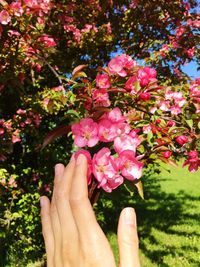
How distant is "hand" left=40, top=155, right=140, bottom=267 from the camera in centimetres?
65

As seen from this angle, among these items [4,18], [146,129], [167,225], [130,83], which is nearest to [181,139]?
[146,129]

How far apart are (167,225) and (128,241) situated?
21.9 feet

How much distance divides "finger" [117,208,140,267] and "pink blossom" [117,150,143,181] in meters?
0.55

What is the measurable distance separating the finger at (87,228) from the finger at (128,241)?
0.06ft

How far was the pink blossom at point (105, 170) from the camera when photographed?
1110mm

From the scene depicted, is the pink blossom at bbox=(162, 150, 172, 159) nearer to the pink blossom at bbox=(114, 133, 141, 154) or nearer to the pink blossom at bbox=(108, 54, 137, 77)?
the pink blossom at bbox=(108, 54, 137, 77)

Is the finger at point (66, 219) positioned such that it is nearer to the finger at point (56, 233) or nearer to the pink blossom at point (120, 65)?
the finger at point (56, 233)

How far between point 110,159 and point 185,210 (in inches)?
291

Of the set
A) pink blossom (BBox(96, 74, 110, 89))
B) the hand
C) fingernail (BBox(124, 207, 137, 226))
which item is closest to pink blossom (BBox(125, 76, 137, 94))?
pink blossom (BBox(96, 74, 110, 89))

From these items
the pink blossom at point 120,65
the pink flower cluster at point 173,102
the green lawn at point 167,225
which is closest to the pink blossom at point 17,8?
the pink blossom at point 120,65

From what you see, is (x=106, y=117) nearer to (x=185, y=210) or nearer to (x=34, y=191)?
(x=34, y=191)

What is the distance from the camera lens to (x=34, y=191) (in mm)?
5250

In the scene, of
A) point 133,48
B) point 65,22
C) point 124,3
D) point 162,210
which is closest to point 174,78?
point 133,48

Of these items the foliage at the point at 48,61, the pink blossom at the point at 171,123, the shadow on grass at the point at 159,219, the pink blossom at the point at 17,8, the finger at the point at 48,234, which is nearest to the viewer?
the finger at the point at 48,234
